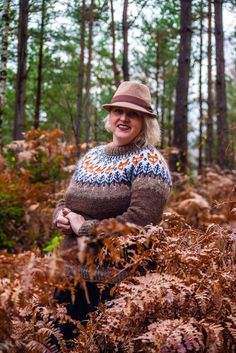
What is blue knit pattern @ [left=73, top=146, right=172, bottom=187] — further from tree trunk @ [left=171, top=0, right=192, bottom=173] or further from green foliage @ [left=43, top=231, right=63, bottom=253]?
tree trunk @ [left=171, top=0, right=192, bottom=173]

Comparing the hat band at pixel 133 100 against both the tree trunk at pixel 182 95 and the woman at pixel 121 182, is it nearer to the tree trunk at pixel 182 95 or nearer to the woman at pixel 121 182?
the woman at pixel 121 182

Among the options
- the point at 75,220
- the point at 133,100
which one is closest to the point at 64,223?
the point at 75,220

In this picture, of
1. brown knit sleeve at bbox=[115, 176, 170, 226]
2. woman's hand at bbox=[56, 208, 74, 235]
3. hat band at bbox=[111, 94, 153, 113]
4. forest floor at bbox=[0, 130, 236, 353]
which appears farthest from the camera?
hat band at bbox=[111, 94, 153, 113]

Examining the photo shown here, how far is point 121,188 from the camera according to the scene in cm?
325

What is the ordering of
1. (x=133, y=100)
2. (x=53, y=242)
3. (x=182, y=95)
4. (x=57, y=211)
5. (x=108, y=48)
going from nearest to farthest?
(x=133, y=100) < (x=57, y=211) < (x=53, y=242) < (x=182, y=95) < (x=108, y=48)

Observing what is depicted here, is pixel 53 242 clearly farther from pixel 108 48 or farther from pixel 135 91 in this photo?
pixel 108 48

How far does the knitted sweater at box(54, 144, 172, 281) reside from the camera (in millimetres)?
3107

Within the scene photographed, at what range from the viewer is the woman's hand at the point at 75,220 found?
128 inches

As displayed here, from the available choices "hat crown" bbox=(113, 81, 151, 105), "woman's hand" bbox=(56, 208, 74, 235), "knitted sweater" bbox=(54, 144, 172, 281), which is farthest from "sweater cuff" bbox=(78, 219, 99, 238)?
"hat crown" bbox=(113, 81, 151, 105)

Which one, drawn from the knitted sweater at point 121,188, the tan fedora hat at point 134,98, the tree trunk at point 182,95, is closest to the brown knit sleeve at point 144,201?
the knitted sweater at point 121,188

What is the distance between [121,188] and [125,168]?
0.13m

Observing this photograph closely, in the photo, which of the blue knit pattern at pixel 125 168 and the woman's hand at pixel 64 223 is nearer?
the blue knit pattern at pixel 125 168

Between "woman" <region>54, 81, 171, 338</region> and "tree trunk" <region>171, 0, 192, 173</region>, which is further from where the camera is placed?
"tree trunk" <region>171, 0, 192, 173</region>

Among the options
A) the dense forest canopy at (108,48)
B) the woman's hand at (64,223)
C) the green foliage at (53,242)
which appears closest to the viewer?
the woman's hand at (64,223)
